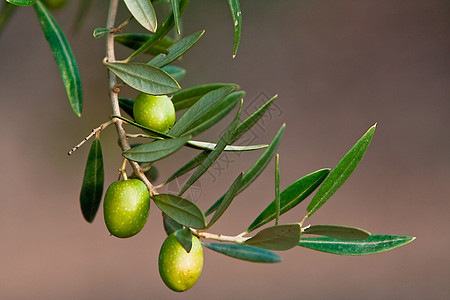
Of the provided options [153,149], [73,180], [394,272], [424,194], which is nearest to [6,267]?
[73,180]

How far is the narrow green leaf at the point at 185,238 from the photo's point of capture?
39 centimetres

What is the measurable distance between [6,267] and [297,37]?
5.52 ft

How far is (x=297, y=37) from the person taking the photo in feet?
8.24

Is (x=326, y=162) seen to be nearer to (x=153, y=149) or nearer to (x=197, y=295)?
(x=197, y=295)

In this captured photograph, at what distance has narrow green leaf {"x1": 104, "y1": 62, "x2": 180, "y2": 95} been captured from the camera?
411 millimetres

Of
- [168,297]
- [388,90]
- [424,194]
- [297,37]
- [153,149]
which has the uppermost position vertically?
[297,37]

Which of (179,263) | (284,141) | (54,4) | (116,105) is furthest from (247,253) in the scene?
(284,141)

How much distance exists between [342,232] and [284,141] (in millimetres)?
2054

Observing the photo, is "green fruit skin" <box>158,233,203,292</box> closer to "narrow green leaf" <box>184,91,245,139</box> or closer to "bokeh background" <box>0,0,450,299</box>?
"narrow green leaf" <box>184,91,245,139</box>

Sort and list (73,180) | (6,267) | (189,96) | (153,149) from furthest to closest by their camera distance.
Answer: (73,180) → (6,267) → (189,96) → (153,149)

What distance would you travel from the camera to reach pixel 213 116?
483 mm

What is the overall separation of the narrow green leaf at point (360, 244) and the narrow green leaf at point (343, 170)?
3cm

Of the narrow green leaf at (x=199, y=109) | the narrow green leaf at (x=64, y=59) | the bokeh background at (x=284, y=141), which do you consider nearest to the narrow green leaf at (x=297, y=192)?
the narrow green leaf at (x=199, y=109)

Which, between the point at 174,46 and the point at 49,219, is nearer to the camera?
the point at 174,46
